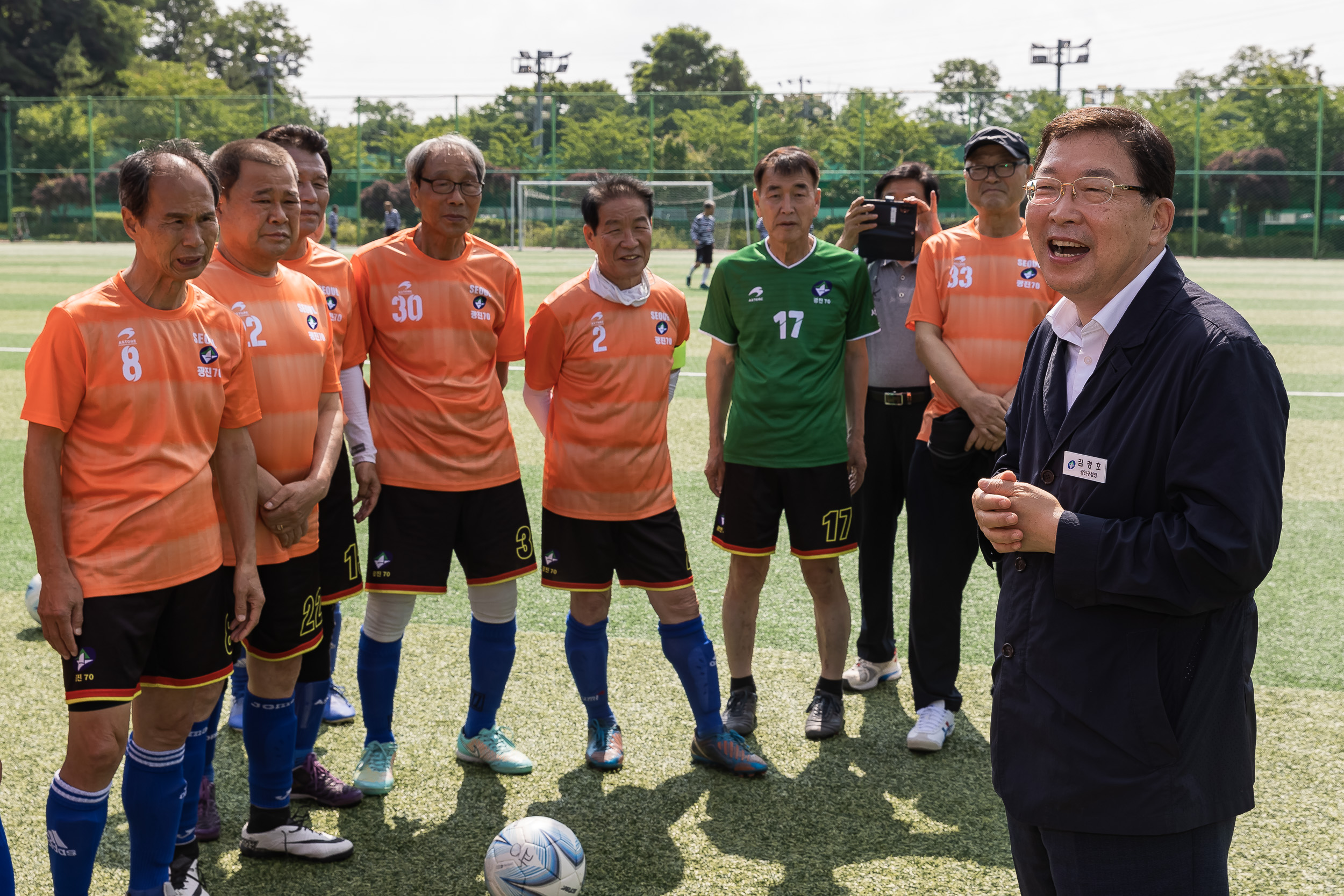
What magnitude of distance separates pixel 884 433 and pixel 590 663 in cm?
175

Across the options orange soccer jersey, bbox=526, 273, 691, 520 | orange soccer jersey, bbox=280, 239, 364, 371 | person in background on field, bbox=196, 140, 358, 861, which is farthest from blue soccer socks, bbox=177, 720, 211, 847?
orange soccer jersey, bbox=526, 273, 691, 520

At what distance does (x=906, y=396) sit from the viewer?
199 inches

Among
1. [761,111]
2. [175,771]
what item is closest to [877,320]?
[175,771]

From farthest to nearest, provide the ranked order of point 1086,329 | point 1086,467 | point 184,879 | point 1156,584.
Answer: point 184,879
point 1086,329
point 1086,467
point 1156,584

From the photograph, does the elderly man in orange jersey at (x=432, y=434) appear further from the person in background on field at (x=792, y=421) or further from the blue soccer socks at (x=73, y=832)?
the blue soccer socks at (x=73, y=832)

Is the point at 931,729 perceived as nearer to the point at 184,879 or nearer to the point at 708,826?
the point at 708,826

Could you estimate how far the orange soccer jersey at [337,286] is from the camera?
162 inches

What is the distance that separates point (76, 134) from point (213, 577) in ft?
155

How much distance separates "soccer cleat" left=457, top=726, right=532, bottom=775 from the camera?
168 inches

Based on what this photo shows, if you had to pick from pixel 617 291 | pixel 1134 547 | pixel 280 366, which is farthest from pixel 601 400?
pixel 1134 547

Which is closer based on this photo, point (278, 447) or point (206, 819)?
point (278, 447)

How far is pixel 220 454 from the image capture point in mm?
3230

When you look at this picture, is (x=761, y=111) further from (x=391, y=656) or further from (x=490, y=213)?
(x=391, y=656)

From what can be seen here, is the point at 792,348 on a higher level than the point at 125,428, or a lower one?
higher
